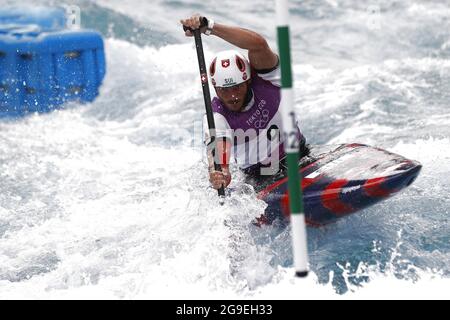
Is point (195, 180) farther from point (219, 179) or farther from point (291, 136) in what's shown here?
point (291, 136)

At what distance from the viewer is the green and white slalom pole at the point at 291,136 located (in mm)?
2779

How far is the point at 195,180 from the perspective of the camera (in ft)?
16.4

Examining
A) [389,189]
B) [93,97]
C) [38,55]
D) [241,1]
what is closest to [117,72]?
[93,97]

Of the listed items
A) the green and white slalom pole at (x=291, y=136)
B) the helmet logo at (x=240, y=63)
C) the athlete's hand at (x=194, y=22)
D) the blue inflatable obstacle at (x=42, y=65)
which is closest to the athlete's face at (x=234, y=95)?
the helmet logo at (x=240, y=63)

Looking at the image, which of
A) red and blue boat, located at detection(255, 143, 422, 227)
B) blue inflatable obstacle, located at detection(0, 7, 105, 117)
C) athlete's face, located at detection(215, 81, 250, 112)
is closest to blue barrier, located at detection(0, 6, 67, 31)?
blue inflatable obstacle, located at detection(0, 7, 105, 117)

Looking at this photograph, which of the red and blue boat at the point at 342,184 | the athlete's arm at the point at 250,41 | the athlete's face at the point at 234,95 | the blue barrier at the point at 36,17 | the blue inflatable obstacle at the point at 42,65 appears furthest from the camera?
the blue barrier at the point at 36,17

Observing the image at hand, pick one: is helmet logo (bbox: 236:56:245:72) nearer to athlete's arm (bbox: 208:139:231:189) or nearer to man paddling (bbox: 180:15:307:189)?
man paddling (bbox: 180:15:307:189)

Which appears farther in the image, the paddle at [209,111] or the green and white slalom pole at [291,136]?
the paddle at [209,111]

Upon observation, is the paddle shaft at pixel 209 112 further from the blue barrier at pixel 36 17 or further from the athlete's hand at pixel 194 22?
the blue barrier at pixel 36 17

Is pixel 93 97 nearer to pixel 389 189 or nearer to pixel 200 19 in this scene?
pixel 200 19

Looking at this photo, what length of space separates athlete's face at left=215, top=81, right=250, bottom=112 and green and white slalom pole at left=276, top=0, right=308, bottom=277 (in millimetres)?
1542

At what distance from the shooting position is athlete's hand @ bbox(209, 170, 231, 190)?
4.32 meters

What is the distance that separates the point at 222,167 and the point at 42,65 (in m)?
4.99

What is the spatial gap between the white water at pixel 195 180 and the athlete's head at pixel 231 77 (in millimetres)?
670
